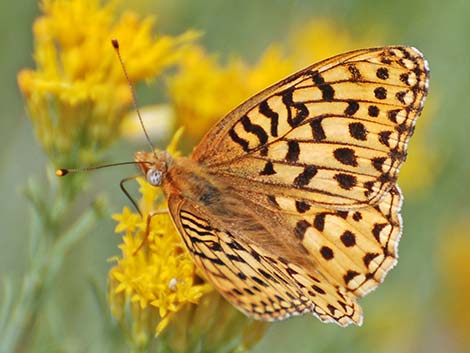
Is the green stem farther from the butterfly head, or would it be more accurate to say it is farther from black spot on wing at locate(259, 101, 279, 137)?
black spot on wing at locate(259, 101, 279, 137)

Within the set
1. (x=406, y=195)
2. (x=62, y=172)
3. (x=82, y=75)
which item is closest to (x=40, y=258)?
(x=62, y=172)

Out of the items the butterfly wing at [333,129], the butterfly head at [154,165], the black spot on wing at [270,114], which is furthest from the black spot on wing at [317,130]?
the butterfly head at [154,165]

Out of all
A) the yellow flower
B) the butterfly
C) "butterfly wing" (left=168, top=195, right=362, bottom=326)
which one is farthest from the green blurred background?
"butterfly wing" (left=168, top=195, right=362, bottom=326)

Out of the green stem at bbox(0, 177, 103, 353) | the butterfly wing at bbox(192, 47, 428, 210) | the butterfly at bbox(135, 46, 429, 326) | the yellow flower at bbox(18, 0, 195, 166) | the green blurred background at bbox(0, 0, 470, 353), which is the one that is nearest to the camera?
the butterfly at bbox(135, 46, 429, 326)

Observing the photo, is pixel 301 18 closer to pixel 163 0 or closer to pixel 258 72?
pixel 163 0

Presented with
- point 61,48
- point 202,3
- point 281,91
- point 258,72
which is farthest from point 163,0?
point 281,91

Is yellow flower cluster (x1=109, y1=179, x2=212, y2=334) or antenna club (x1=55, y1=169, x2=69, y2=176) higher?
antenna club (x1=55, y1=169, x2=69, y2=176)
